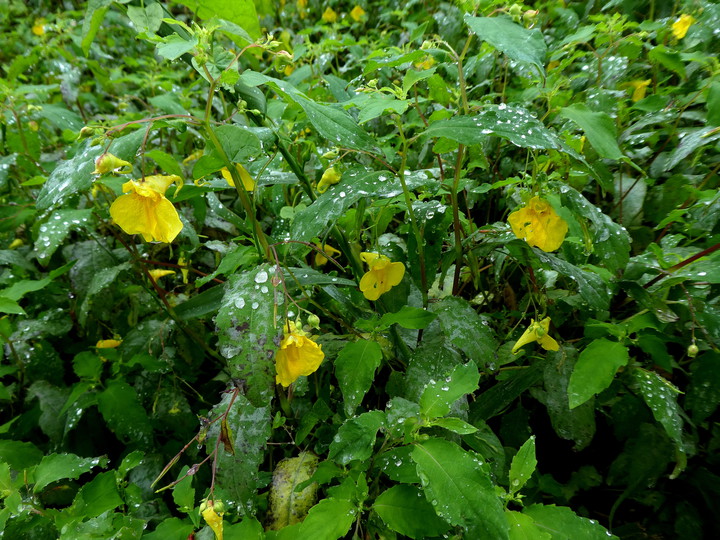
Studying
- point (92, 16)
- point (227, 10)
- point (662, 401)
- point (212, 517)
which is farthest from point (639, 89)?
point (212, 517)

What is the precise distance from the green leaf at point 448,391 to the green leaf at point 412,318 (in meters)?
0.10

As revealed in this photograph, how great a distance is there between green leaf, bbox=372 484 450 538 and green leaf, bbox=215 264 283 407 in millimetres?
260

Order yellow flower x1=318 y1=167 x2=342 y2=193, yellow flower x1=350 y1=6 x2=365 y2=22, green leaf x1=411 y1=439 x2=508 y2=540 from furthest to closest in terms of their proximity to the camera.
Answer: yellow flower x1=350 y1=6 x2=365 y2=22, yellow flower x1=318 y1=167 x2=342 y2=193, green leaf x1=411 y1=439 x2=508 y2=540

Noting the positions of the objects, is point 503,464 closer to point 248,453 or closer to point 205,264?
point 248,453

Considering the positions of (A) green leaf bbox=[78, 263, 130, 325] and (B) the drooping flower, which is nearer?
(B) the drooping flower

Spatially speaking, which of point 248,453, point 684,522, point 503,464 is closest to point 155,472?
point 248,453

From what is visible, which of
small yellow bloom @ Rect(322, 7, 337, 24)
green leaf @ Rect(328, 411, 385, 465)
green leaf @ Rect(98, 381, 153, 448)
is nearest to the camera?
green leaf @ Rect(328, 411, 385, 465)

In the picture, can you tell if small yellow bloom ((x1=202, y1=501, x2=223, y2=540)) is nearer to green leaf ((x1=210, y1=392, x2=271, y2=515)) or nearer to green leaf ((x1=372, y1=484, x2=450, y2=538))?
green leaf ((x1=210, y1=392, x2=271, y2=515))

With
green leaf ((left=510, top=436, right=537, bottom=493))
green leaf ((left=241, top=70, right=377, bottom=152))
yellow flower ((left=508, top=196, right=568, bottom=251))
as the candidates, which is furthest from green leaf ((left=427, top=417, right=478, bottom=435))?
green leaf ((left=241, top=70, right=377, bottom=152))

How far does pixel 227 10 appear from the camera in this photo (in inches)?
29.9

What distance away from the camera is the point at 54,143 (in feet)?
5.99

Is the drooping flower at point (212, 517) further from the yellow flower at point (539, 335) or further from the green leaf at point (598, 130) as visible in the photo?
the green leaf at point (598, 130)

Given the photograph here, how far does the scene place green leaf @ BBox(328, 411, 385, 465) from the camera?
703 millimetres

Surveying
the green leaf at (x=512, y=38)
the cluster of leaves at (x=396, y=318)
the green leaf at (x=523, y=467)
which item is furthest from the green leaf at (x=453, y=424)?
the green leaf at (x=512, y=38)
